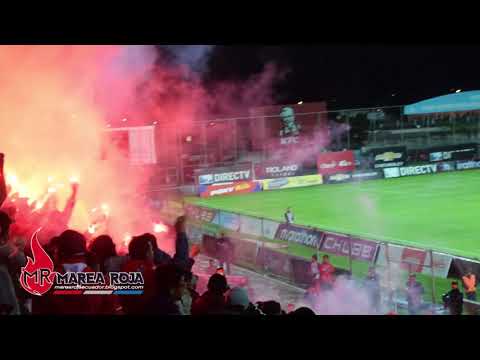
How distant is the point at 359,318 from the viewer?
14.6 feet

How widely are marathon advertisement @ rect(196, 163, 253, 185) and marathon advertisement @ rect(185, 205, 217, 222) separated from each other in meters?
0.27

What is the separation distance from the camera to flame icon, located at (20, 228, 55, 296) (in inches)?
176

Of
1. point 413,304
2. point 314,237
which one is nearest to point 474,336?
point 413,304

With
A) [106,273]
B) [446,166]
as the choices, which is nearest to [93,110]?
[106,273]

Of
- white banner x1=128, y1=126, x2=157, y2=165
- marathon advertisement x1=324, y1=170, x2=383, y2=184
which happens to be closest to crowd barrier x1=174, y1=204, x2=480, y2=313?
white banner x1=128, y1=126, x2=157, y2=165

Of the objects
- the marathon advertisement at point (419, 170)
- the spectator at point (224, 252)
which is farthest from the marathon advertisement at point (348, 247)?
the marathon advertisement at point (419, 170)

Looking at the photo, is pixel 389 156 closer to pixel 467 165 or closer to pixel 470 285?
pixel 467 165

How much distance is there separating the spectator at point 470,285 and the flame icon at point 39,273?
3.06 metres

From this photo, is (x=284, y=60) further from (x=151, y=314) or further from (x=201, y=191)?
(x=151, y=314)

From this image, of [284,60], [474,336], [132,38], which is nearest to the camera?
[474,336]

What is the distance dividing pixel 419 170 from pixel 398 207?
1231mm

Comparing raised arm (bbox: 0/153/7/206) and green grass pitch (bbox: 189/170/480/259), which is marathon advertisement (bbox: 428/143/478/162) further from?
raised arm (bbox: 0/153/7/206)

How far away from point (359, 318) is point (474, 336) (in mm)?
769

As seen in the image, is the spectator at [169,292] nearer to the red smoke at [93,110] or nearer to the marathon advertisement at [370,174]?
the red smoke at [93,110]
